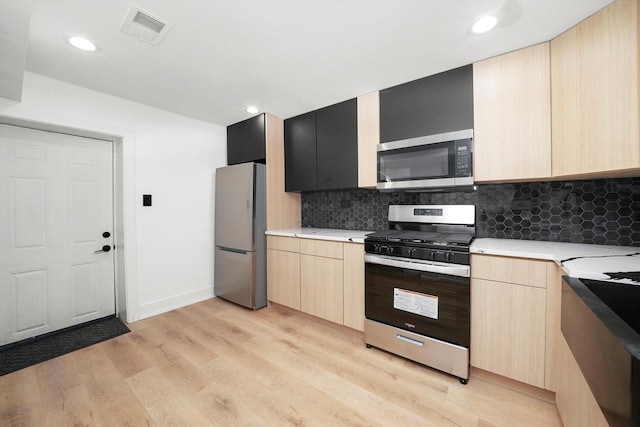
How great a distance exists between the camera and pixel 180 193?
2.95 meters

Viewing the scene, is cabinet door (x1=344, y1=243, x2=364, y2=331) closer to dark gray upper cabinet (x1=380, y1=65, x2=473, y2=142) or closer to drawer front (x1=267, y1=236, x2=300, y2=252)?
drawer front (x1=267, y1=236, x2=300, y2=252)

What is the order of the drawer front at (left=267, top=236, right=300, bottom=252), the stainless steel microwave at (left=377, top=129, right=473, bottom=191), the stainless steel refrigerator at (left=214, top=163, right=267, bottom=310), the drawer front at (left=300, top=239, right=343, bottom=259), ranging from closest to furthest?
the stainless steel microwave at (left=377, top=129, right=473, bottom=191) < the drawer front at (left=300, top=239, right=343, bottom=259) < the drawer front at (left=267, top=236, right=300, bottom=252) < the stainless steel refrigerator at (left=214, top=163, right=267, bottom=310)

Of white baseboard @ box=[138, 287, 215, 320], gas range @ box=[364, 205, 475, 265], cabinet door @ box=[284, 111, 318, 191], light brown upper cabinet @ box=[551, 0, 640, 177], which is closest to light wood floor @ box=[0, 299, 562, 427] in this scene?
white baseboard @ box=[138, 287, 215, 320]

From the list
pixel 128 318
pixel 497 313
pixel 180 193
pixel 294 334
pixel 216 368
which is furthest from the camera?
pixel 180 193

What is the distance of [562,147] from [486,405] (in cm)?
162

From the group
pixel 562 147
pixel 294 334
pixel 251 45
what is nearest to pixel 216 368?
pixel 294 334

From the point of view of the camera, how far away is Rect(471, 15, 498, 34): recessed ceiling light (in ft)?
4.65

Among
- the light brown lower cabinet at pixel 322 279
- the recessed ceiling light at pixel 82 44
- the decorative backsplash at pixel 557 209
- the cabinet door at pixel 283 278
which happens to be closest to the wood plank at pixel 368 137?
the decorative backsplash at pixel 557 209

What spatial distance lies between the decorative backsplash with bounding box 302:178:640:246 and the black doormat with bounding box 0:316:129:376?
3060mm

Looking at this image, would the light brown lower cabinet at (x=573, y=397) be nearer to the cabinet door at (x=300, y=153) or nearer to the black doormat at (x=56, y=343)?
the cabinet door at (x=300, y=153)

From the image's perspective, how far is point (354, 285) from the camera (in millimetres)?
2207

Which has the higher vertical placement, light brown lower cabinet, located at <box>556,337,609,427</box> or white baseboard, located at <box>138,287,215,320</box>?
light brown lower cabinet, located at <box>556,337,609,427</box>

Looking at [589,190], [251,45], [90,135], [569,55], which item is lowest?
[589,190]

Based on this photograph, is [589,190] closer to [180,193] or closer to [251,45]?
[251,45]
